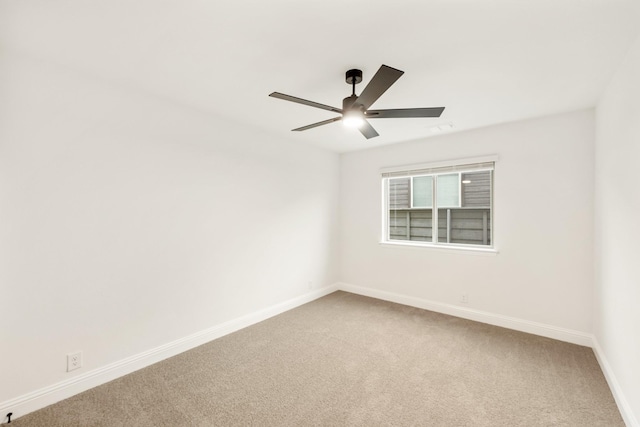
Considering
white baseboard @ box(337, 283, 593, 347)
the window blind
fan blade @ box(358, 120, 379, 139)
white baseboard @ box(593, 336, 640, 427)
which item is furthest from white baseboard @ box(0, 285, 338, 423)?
white baseboard @ box(593, 336, 640, 427)

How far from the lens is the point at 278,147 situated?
12.5ft

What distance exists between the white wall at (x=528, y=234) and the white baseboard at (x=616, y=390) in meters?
0.41

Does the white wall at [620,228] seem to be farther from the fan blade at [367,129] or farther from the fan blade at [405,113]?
the fan blade at [367,129]

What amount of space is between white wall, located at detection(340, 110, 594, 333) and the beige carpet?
1.42ft

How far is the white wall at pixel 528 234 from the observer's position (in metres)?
2.91

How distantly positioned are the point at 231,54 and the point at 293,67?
17.1 inches

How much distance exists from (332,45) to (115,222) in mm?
2207

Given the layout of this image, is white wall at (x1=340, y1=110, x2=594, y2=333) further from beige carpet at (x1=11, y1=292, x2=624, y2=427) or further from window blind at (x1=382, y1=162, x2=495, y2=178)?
beige carpet at (x1=11, y1=292, x2=624, y2=427)

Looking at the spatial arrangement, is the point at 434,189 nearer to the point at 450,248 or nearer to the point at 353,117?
the point at 450,248

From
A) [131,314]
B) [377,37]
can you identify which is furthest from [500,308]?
[131,314]

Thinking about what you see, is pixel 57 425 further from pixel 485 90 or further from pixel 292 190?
pixel 485 90

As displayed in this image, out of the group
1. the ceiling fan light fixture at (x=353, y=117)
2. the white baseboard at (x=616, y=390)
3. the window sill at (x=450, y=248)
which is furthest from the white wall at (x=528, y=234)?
the ceiling fan light fixture at (x=353, y=117)

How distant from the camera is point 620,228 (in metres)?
2.04

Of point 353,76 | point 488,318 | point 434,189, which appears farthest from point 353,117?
point 488,318
